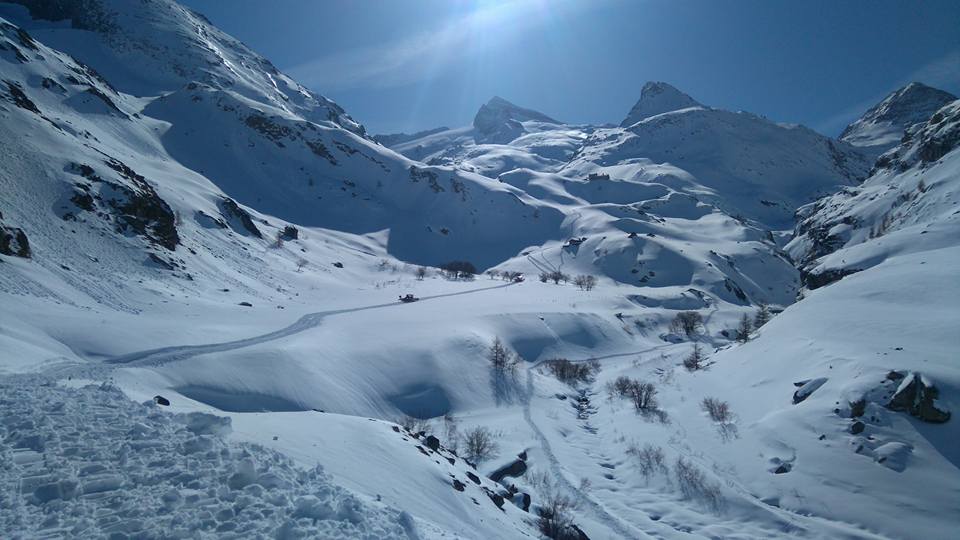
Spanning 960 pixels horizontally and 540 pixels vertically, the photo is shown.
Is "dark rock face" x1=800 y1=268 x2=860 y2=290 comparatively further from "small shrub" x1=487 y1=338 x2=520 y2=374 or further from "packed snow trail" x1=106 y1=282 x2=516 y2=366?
"packed snow trail" x1=106 y1=282 x2=516 y2=366

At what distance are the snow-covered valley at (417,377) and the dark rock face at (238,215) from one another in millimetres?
292

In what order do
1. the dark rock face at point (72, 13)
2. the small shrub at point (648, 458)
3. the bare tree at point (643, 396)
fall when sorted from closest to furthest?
1. the small shrub at point (648, 458)
2. the bare tree at point (643, 396)
3. the dark rock face at point (72, 13)

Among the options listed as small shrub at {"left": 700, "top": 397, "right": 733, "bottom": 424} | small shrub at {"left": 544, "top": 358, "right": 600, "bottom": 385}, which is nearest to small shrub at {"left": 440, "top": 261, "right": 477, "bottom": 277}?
small shrub at {"left": 544, "top": 358, "right": 600, "bottom": 385}

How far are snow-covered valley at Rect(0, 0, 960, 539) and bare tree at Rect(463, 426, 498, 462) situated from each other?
0.12m

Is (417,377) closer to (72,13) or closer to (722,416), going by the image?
(722,416)

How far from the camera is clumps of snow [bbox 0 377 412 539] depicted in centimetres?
692

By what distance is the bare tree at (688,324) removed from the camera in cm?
5191

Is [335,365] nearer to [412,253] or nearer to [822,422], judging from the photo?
[822,422]

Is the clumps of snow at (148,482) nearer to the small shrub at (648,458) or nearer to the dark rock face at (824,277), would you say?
the small shrub at (648,458)

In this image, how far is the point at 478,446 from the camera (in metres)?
20.0

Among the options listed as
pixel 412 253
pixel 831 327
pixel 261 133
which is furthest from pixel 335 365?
pixel 261 133

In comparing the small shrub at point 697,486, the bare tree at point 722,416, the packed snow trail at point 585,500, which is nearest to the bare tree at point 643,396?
the bare tree at point 722,416

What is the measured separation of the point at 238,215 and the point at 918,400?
188 ft

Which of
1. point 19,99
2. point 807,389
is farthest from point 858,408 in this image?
point 19,99
